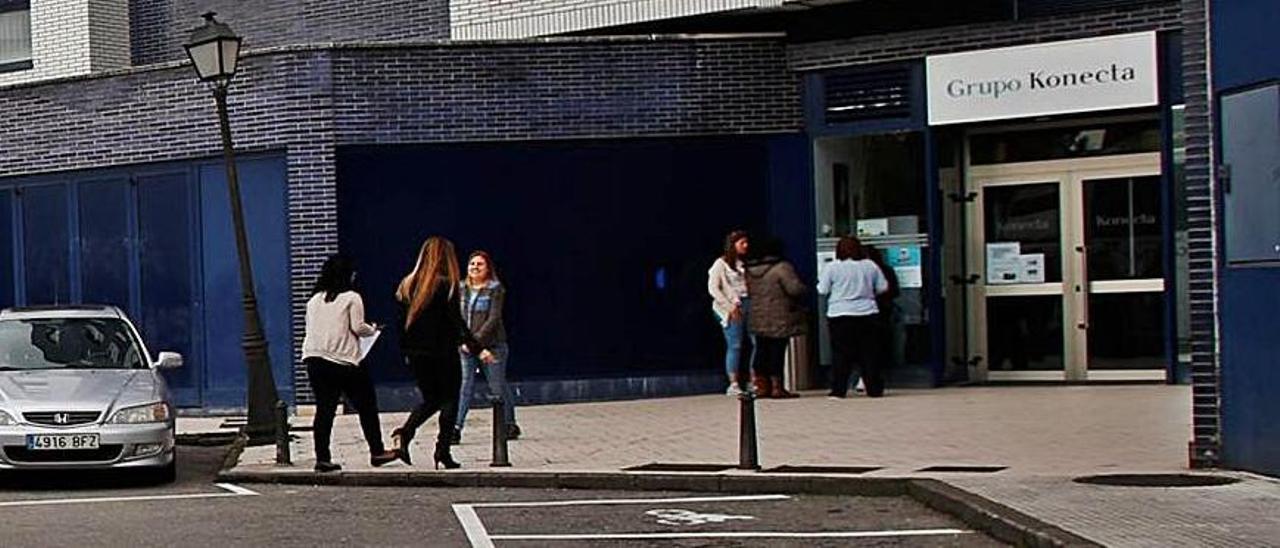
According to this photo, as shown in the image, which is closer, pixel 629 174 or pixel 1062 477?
pixel 1062 477

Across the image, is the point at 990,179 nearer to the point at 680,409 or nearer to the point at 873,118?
the point at 873,118

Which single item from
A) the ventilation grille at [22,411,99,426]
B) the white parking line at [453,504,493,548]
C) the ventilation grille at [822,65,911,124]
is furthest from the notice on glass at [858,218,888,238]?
the ventilation grille at [22,411,99,426]

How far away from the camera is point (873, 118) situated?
21484 millimetres

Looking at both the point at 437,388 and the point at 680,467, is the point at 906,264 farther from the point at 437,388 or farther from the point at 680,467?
the point at 437,388

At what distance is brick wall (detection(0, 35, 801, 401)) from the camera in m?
21.4

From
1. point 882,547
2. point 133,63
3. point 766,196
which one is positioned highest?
point 133,63

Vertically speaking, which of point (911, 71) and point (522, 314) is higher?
point (911, 71)

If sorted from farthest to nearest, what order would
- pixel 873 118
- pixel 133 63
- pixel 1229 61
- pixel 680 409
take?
1. pixel 133 63
2. pixel 873 118
3. pixel 680 409
4. pixel 1229 61

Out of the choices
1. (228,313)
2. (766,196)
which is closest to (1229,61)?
(766,196)

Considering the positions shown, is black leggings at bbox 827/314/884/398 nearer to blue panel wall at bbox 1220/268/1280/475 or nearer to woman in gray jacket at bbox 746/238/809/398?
woman in gray jacket at bbox 746/238/809/398

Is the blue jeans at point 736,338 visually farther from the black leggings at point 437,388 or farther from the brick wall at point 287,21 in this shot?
the black leggings at point 437,388

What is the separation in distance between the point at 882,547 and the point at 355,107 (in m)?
11.8

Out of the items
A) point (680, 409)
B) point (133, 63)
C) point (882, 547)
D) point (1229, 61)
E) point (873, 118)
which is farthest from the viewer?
point (133, 63)

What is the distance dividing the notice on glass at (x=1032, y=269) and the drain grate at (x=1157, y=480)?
28.1 ft
